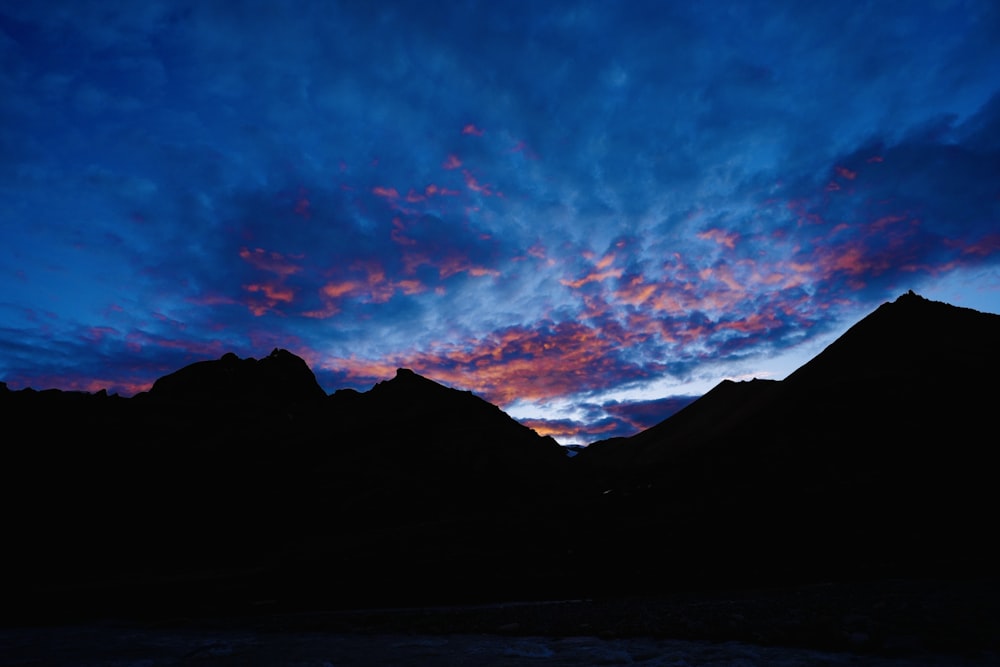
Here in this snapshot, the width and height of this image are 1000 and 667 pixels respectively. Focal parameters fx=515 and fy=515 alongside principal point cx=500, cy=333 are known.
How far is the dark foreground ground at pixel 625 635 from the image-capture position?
6.48 meters

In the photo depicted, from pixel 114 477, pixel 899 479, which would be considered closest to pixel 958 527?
pixel 899 479

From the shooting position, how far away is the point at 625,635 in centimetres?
833

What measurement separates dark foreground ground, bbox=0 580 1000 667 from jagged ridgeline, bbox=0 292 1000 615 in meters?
4.29

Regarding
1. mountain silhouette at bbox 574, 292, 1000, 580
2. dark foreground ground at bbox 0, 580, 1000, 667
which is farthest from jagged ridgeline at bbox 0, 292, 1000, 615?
dark foreground ground at bbox 0, 580, 1000, 667

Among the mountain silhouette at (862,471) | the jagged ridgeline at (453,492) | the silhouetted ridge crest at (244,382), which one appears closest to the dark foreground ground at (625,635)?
the jagged ridgeline at (453,492)

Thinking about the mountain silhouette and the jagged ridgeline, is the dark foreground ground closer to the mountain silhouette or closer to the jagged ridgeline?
the jagged ridgeline

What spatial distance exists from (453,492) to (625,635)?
4450 cm

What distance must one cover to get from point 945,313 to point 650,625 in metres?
54.9

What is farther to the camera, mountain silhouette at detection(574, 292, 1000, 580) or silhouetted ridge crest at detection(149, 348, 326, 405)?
silhouetted ridge crest at detection(149, 348, 326, 405)

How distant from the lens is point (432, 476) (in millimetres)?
52281

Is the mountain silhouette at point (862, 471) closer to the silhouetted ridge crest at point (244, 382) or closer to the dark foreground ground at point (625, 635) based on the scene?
the dark foreground ground at point (625, 635)

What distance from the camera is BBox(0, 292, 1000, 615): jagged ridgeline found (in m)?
18.8

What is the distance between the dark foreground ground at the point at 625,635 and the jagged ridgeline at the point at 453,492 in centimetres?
429

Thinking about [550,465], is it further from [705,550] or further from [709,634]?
[709,634]
